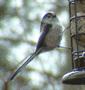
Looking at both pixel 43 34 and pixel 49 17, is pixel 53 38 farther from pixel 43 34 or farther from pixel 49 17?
pixel 49 17

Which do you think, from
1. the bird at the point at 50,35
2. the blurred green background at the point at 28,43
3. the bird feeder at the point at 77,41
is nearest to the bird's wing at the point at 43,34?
the bird at the point at 50,35

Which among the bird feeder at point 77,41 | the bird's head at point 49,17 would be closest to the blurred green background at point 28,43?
the bird's head at point 49,17

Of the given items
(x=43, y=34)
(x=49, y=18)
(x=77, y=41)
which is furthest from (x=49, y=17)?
(x=77, y=41)

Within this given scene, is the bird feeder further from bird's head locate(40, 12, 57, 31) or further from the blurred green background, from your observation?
the blurred green background

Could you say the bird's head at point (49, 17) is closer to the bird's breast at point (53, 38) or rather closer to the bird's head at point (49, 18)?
the bird's head at point (49, 18)

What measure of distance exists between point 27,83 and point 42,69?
354mm

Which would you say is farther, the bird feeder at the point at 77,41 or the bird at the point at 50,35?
the bird at the point at 50,35

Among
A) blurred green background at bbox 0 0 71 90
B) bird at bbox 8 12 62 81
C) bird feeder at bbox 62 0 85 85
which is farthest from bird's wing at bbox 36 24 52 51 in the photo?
blurred green background at bbox 0 0 71 90

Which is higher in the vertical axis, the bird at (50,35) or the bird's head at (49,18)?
A: the bird's head at (49,18)

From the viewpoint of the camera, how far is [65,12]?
21.3ft

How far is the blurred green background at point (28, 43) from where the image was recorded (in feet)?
21.2

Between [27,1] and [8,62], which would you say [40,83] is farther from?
[27,1]

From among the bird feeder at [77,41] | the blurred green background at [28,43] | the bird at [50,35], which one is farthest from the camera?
the blurred green background at [28,43]

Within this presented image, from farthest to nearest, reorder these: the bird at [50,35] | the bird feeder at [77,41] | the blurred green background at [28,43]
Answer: the blurred green background at [28,43] → the bird at [50,35] → the bird feeder at [77,41]
